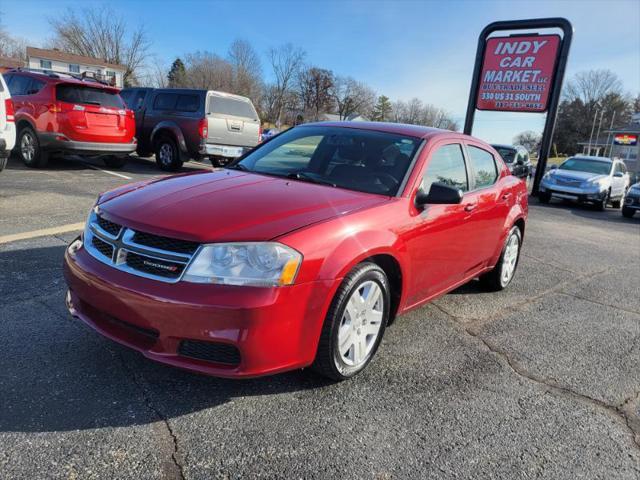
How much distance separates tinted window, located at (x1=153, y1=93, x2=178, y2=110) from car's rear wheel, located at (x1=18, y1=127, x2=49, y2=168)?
3.14 metres

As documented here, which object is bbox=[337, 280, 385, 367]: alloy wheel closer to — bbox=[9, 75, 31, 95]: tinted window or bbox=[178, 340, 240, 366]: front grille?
bbox=[178, 340, 240, 366]: front grille

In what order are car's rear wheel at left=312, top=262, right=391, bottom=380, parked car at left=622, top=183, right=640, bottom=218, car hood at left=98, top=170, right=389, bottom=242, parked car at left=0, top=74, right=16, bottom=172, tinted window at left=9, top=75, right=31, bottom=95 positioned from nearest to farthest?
car hood at left=98, top=170, right=389, bottom=242, car's rear wheel at left=312, top=262, right=391, bottom=380, parked car at left=0, top=74, right=16, bottom=172, tinted window at left=9, top=75, right=31, bottom=95, parked car at left=622, top=183, right=640, bottom=218

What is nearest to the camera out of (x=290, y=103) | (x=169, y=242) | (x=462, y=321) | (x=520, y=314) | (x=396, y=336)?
(x=169, y=242)

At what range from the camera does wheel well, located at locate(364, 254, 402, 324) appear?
9.92 feet

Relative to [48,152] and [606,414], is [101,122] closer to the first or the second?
[48,152]

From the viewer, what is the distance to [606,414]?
2.85 meters

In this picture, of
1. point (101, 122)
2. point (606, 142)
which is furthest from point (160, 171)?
point (606, 142)

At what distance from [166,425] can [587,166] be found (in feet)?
53.8

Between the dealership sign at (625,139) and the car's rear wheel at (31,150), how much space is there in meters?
69.8

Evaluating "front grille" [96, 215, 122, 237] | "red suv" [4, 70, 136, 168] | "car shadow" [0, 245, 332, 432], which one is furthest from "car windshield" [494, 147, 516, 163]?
"front grille" [96, 215, 122, 237]

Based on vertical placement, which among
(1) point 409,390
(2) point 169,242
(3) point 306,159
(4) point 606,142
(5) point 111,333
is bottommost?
(1) point 409,390

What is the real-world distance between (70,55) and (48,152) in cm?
6055

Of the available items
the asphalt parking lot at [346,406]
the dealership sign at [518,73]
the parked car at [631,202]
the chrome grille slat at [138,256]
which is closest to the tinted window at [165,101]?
the asphalt parking lot at [346,406]

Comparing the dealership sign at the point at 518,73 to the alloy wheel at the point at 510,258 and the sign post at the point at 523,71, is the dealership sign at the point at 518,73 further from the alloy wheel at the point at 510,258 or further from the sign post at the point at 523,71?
the alloy wheel at the point at 510,258
